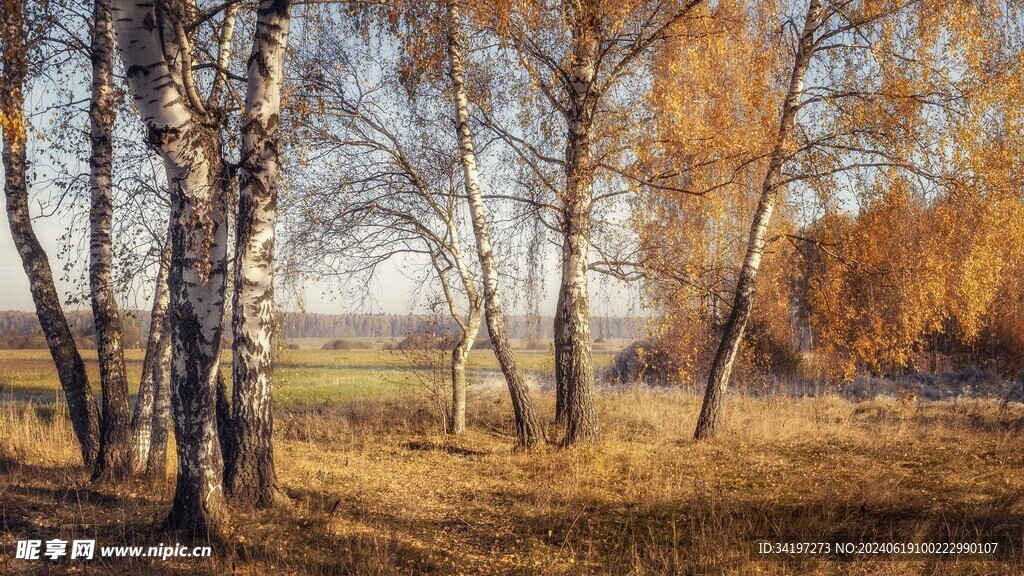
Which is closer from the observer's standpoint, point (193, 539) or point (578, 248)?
point (193, 539)

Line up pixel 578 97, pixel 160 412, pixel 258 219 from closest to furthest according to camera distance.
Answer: pixel 258 219 < pixel 160 412 < pixel 578 97

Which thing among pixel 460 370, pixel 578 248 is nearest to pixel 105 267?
pixel 578 248

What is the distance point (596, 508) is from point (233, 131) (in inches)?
206

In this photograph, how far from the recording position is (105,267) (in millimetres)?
6914

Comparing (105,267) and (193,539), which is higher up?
(105,267)

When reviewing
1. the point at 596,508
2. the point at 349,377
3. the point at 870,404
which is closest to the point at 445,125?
the point at 596,508

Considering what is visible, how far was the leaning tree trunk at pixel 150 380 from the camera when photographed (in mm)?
7008

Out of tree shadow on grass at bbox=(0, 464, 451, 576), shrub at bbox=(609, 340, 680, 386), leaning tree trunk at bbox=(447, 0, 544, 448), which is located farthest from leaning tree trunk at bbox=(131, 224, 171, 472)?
shrub at bbox=(609, 340, 680, 386)

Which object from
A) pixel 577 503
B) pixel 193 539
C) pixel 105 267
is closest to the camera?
pixel 193 539

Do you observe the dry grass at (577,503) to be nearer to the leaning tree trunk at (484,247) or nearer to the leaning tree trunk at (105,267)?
the leaning tree trunk at (105,267)

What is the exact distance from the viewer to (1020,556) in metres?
4.48

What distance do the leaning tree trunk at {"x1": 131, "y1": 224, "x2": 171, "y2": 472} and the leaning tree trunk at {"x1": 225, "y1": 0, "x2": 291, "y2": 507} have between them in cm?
238

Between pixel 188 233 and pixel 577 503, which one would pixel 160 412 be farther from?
pixel 577 503

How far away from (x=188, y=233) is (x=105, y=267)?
3024 millimetres
